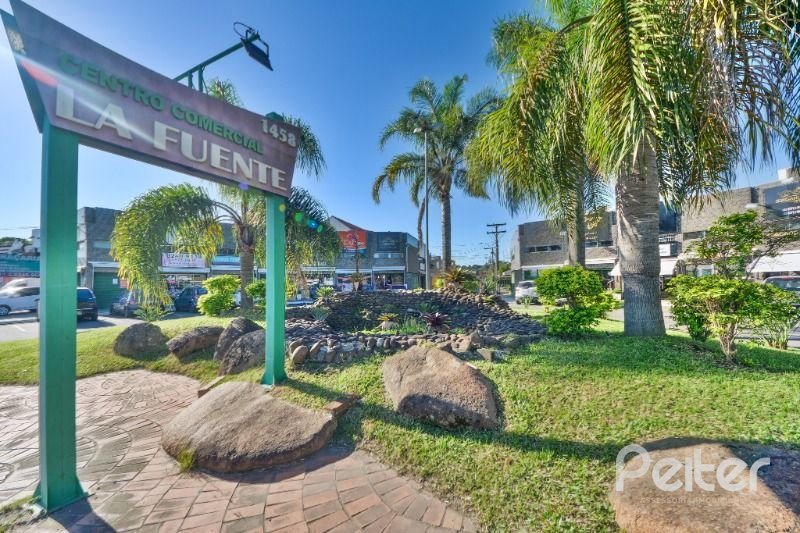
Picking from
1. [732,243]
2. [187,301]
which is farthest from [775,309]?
[187,301]

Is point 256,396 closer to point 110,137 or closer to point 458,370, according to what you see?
point 458,370

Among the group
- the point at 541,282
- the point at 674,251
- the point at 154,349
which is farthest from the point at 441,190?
the point at 674,251

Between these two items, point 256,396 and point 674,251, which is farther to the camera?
point 674,251

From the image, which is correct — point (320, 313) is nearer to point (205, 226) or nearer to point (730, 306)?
point (205, 226)

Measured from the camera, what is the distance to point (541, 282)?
618 cm

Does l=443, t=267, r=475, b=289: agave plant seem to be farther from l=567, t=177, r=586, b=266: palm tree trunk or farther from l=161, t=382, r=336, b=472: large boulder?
l=161, t=382, r=336, b=472: large boulder

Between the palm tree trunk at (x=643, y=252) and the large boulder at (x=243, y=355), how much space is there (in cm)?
577

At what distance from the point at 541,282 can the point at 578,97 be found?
315 centimetres

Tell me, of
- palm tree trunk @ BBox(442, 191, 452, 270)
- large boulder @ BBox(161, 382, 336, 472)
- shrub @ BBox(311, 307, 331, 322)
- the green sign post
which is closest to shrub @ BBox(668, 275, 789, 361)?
large boulder @ BBox(161, 382, 336, 472)

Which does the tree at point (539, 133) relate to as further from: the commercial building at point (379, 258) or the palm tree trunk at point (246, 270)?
the commercial building at point (379, 258)

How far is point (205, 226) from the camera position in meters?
8.49

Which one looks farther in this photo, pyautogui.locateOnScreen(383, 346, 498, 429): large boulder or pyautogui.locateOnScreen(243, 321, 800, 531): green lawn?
pyautogui.locateOnScreen(383, 346, 498, 429): large boulder

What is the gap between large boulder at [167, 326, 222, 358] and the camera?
6.11 m

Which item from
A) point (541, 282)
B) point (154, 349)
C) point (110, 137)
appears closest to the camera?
point (110, 137)
